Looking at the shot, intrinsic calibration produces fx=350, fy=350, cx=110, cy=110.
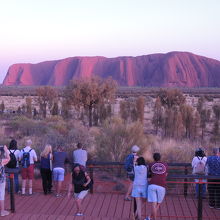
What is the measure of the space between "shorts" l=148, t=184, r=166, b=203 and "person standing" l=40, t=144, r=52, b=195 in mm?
3129

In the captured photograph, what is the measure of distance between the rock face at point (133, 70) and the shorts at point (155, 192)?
121m

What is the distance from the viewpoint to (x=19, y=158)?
28.2 feet

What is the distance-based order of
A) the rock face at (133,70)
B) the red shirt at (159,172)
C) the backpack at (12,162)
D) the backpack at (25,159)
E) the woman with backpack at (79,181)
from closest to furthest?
the red shirt at (159,172) → the woman with backpack at (79,181) → the backpack at (12,162) → the backpack at (25,159) → the rock face at (133,70)

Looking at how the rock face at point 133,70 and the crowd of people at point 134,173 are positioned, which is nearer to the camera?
the crowd of people at point 134,173

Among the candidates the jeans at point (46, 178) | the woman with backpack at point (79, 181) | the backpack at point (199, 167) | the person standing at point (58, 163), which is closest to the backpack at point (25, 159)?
the jeans at point (46, 178)

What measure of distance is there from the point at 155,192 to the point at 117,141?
6.71 m

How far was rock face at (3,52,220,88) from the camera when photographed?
434ft

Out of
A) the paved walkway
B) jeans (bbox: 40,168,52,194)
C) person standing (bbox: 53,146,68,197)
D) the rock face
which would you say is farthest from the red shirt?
the rock face

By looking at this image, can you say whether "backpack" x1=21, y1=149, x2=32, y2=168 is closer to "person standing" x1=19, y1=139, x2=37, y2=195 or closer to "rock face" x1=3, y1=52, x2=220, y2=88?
"person standing" x1=19, y1=139, x2=37, y2=195

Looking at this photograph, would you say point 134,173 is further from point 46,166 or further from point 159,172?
point 46,166

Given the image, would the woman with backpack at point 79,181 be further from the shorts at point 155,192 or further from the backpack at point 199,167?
the backpack at point 199,167

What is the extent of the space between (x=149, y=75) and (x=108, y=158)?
126367 mm

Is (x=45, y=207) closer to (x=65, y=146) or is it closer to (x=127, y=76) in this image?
(x=65, y=146)

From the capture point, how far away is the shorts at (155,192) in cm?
640
